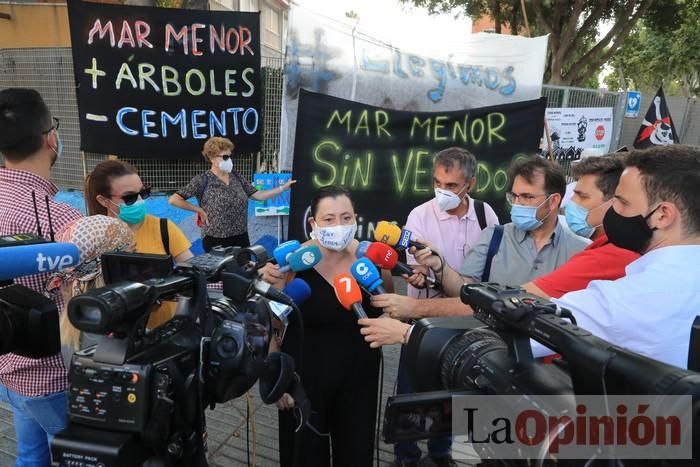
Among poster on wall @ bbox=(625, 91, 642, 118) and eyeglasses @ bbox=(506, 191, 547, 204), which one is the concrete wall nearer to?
eyeglasses @ bbox=(506, 191, 547, 204)

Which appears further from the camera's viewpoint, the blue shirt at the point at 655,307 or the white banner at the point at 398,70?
the white banner at the point at 398,70

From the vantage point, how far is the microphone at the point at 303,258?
6.23 ft

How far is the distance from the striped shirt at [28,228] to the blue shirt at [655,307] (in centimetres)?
171

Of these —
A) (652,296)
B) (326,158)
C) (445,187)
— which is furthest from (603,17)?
(652,296)

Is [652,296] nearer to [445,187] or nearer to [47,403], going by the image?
[445,187]

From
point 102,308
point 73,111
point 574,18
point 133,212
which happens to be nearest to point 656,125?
point 574,18

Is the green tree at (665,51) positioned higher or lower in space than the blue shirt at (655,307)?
higher

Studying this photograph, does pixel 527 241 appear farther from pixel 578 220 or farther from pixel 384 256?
pixel 384 256

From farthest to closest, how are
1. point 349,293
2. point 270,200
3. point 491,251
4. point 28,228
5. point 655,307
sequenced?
1. point 270,200
2. point 491,251
3. point 349,293
4. point 28,228
5. point 655,307

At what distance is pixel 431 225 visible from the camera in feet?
8.98

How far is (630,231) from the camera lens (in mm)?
1333

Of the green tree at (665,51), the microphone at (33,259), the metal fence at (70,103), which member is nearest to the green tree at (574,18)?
the green tree at (665,51)

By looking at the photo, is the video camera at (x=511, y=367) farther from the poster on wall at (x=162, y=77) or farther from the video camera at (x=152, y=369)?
the poster on wall at (x=162, y=77)

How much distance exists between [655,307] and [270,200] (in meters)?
4.63
